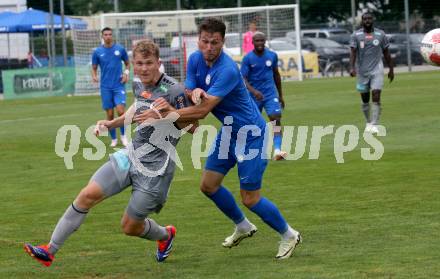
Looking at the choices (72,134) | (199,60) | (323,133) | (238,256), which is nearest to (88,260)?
(238,256)

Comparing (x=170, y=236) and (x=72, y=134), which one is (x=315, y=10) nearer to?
(x=72, y=134)

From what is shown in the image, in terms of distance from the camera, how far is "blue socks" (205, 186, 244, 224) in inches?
368

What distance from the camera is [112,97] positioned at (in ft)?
68.7

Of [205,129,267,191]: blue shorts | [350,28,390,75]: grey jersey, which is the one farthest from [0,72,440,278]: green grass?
[350,28,390,75]: grey jersey

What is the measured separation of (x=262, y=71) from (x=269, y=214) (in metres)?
8.23

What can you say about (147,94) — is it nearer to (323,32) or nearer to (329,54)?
(329,54)

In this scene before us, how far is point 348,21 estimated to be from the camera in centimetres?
5491

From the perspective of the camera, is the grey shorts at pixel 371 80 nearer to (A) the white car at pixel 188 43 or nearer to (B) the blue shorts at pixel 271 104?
(B) the blue shorts at pixel 271 104

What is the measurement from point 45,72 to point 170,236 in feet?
101

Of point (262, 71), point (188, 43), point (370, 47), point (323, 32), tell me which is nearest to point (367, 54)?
point (370, 47)

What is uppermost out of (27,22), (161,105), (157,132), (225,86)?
(27,22)

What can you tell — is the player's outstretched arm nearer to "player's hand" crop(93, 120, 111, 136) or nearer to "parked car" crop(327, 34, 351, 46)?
"player's hand" crop(93, 120, 111, 136)

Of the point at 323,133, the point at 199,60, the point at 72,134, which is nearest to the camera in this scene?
the point at 199,60

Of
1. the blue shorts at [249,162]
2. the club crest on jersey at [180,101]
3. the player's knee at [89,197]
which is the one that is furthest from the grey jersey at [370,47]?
the player's knee at [89,197]
